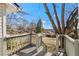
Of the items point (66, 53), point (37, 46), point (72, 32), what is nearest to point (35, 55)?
point (37, 46)

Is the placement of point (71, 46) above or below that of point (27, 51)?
above

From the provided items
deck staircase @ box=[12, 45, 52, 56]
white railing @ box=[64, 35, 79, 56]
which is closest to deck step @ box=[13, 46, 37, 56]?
deck staircase @ box=[12, 45, 52, 56]

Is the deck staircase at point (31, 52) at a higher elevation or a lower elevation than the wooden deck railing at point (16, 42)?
lower

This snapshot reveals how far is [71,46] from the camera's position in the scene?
333 cm

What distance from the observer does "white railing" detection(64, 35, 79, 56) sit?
3.29m

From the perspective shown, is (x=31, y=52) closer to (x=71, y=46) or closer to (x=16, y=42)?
(x=16, y=42)

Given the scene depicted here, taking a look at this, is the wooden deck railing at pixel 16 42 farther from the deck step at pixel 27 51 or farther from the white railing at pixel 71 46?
the white railing at pixel 71 46

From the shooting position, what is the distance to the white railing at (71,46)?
329cm

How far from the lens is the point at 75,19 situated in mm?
3443

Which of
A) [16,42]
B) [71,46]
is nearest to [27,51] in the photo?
[16,42]

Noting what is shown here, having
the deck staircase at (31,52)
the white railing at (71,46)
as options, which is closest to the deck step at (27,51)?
the deck staircase at (31,52)

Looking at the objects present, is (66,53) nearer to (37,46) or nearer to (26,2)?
(37,46)

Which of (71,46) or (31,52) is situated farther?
(31,52)

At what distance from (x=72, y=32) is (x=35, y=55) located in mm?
870
